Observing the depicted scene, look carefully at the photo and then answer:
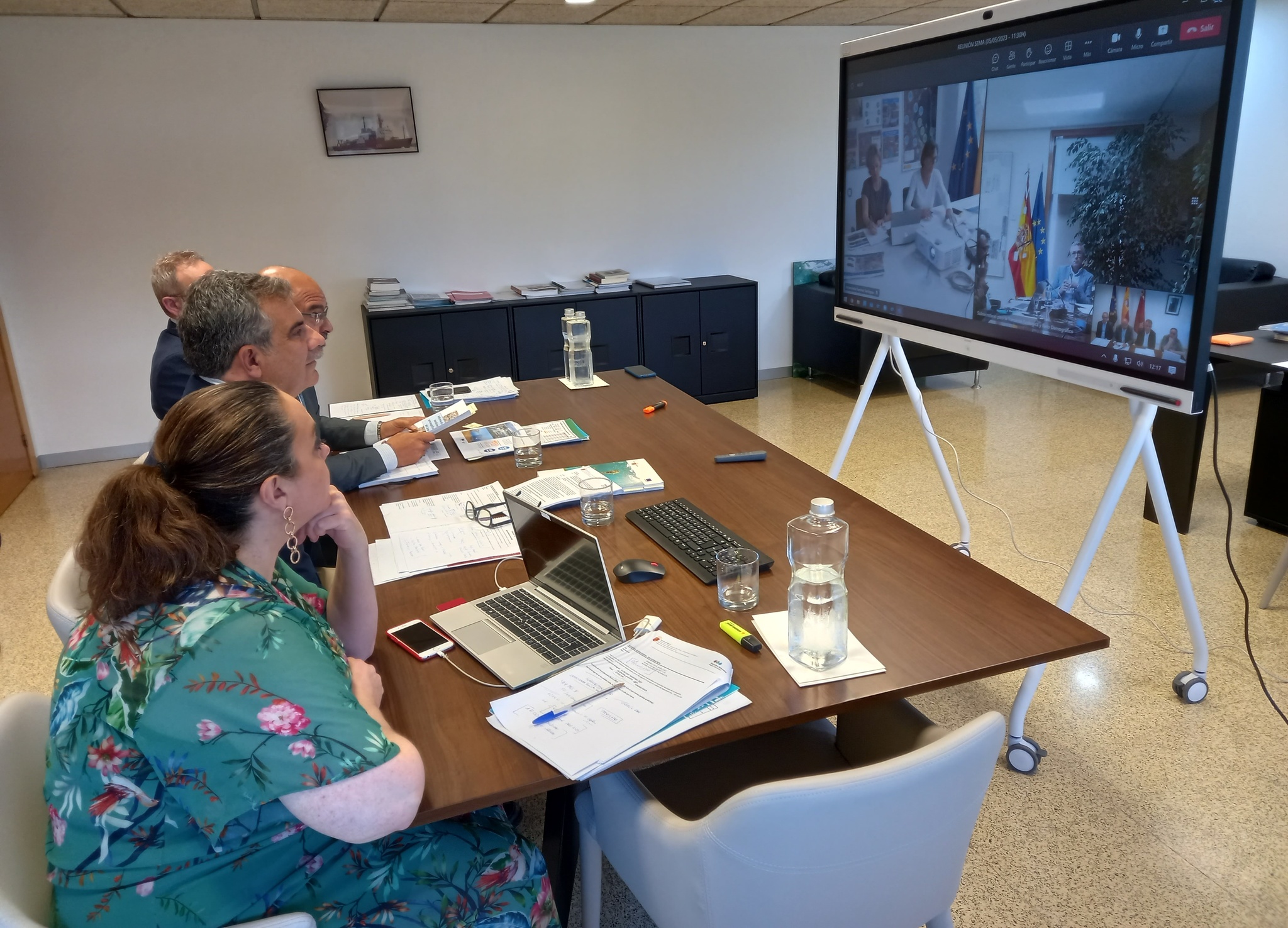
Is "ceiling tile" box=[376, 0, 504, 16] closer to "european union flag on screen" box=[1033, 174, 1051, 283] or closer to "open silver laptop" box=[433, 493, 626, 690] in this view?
"european union flag on screen" box=[1033, 174, 1051, 283]

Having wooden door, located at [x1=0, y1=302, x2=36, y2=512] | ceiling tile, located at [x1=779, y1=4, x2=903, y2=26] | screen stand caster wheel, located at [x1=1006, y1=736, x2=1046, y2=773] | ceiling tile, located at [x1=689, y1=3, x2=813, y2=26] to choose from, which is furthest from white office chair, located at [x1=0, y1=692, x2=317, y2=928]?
ceiling tile, located at [x1=779, y1=4, x2=903, y2=26]

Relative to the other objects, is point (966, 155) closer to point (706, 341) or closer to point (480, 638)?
point (480, 638)

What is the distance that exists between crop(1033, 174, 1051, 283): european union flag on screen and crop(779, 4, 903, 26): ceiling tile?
135 inches

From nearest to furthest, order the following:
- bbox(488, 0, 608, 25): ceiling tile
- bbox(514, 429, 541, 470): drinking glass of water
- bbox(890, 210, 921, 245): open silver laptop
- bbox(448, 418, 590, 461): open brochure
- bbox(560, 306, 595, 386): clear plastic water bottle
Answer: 1. bbox(514, 429, 541, 470): drinking glass of water
2. bbox(448, 418, 590, 461): open brochure
3. bbox(890, 210, 921, 245): open silver laptop
4. bbox(560, 306, 595, 386): clear plastic water bottle
5. bbox(488, 0, 608, 25): ceiling tile

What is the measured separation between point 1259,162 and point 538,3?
15.6ft

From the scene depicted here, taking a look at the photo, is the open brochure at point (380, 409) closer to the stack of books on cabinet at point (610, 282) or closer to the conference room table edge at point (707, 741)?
the conference room table edge at point (707, 741)

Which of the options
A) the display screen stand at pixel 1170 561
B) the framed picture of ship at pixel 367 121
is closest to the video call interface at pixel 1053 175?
the display screen stand at pixel 1170 561

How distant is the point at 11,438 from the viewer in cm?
470

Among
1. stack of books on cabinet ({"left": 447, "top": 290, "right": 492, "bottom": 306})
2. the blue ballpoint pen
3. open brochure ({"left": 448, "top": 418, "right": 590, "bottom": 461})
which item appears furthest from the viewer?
stack of books on cabinet ({"left": 447, "top": 290, "right": 492, "bottom": 306})

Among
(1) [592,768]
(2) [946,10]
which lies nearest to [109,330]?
(1) [592,768]

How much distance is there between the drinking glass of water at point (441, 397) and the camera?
3.08 m

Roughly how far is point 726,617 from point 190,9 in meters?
4.48

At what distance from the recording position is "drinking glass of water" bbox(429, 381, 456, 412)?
308 centimetres

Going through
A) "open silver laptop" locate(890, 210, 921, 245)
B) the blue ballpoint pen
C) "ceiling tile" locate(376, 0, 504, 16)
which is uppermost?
"ceiling tile" locate(376, 0, 504, 16)
